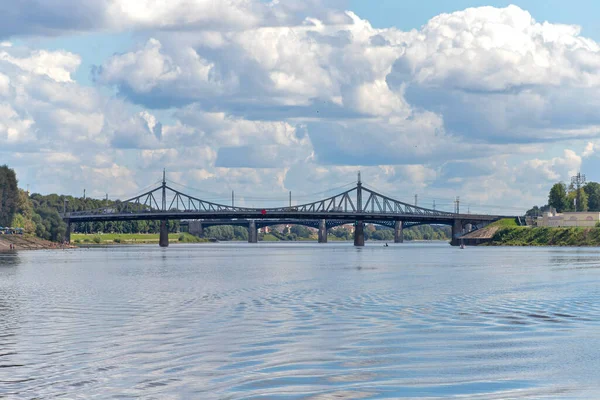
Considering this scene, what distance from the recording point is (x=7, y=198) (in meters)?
165

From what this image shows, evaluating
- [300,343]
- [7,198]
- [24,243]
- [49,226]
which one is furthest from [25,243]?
[300,343]

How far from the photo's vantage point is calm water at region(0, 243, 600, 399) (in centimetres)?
1988

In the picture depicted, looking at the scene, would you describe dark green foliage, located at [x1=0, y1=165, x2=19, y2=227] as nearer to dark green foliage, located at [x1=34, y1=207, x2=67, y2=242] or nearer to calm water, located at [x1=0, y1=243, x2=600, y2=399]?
dark green foliage, located at [x1=34, y1=207, x2=67, y2=242]

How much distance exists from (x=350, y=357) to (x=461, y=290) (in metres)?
27.9

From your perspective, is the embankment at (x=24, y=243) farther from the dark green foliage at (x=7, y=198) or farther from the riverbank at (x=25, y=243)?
the dark green foliage at (x=7, y=198)

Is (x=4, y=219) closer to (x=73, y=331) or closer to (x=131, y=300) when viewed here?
(x=131, y=300)

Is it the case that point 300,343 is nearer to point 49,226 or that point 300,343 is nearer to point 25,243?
point 25,243

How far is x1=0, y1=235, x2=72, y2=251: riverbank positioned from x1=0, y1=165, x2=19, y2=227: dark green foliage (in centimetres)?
353

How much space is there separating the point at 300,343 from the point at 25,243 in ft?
484

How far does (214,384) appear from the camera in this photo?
20156 mm

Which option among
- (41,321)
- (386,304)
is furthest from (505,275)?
(41,321)

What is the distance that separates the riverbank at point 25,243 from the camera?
156163mm

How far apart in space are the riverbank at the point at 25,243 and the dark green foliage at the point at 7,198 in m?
3.53

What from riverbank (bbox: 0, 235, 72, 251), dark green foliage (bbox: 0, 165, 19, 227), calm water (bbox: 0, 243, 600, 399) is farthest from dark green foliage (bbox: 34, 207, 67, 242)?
calm water (bbox: 0, 243, 600, 399)
